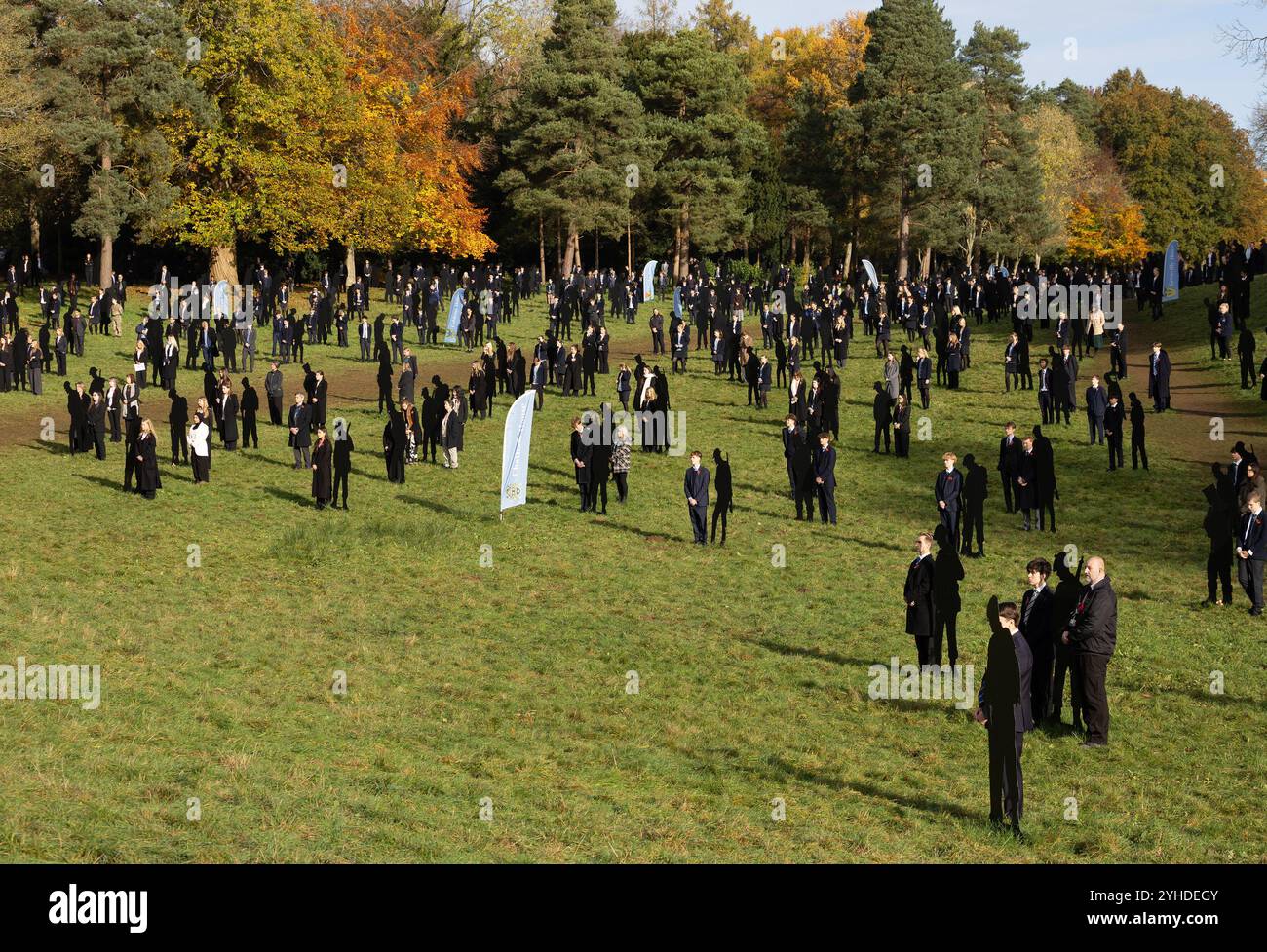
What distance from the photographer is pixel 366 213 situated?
53000 mm

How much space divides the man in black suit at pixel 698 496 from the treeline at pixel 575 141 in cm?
3042

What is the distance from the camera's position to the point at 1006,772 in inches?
430

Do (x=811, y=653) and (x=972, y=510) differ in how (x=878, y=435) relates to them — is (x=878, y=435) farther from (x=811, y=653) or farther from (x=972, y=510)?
(x=811, y=653)

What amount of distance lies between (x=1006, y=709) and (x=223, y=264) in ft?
152

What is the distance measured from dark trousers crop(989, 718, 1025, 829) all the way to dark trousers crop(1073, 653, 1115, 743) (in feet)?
6.46

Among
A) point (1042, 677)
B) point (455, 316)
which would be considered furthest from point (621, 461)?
point (455, 316)

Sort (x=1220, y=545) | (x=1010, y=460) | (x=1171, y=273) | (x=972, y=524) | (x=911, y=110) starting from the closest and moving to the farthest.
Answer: (x=1220, y=545), (x=972, y=524), (x=1010, y=460), (x=1171, y=273), (x=911, y=110)

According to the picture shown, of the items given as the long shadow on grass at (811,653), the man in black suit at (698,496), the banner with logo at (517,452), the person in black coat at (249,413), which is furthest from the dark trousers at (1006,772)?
the person in black coat at (249,413)

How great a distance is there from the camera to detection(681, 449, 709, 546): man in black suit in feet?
72.0

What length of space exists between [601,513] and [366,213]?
3238cm

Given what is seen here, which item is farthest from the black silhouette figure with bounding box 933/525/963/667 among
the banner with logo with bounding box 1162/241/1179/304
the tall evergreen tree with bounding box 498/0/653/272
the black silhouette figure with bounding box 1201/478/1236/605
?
the tall evergreen tree with bounding box 498/0/653/272

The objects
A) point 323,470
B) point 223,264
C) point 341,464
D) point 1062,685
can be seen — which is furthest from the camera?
point 223,264

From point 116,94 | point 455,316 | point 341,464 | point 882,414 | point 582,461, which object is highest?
point 116,94
